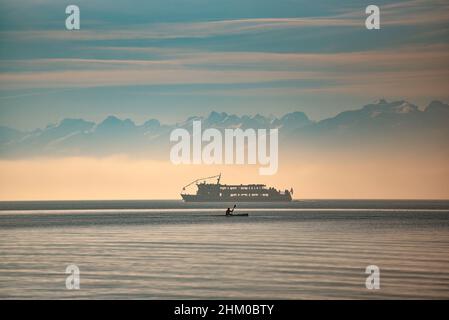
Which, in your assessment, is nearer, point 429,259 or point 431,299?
point 431,299

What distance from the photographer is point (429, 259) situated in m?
54.5
